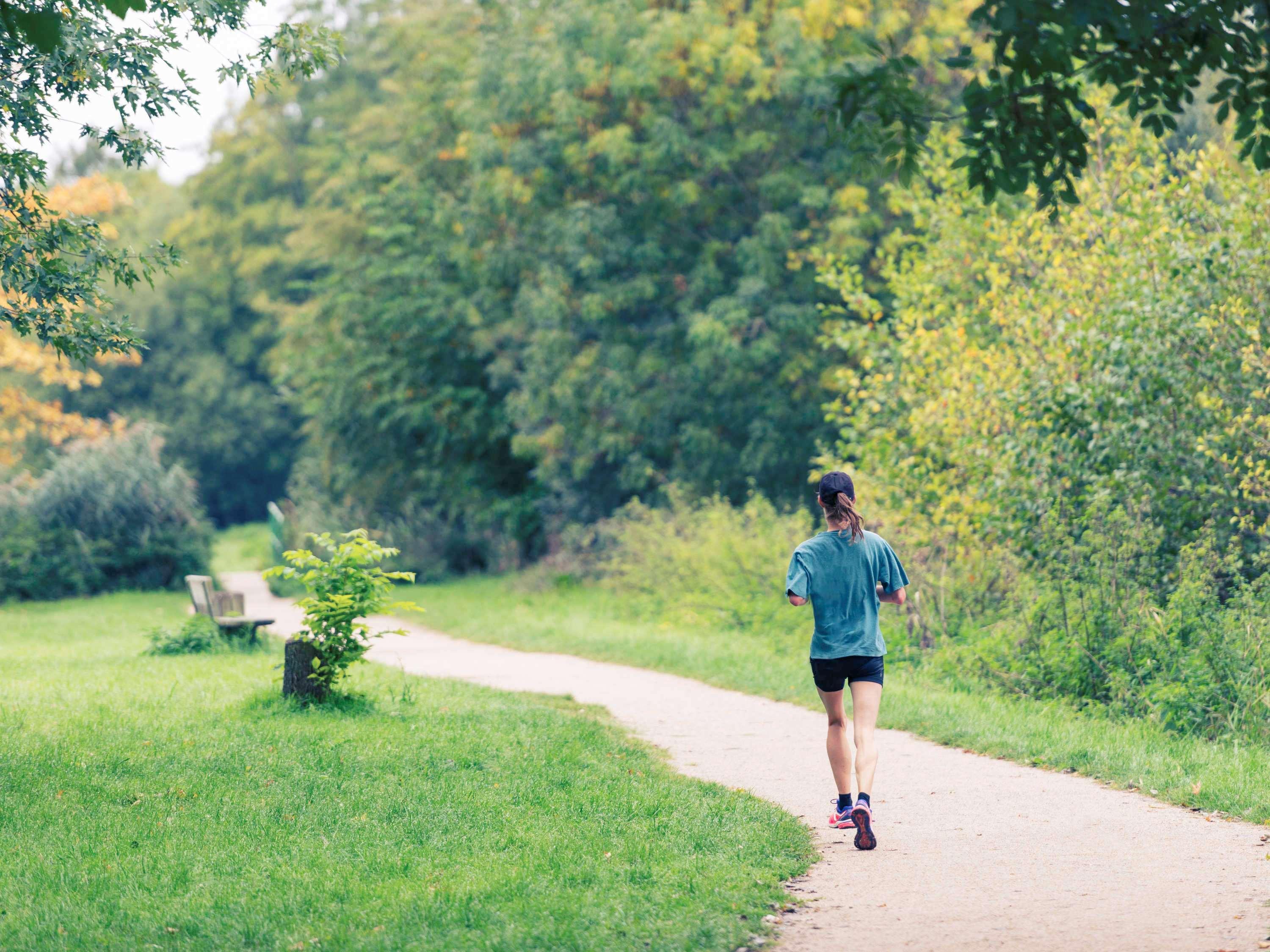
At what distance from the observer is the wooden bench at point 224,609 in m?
15.8

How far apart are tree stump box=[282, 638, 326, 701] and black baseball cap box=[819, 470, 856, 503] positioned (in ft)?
17.6

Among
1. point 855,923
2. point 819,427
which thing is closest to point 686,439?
point 819,427

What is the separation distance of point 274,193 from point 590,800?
47950 millimetres

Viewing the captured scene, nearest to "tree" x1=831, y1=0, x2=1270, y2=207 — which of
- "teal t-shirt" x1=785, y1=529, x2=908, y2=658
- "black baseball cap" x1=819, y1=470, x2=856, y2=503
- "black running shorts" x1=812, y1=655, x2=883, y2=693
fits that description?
"black baseball cap" x1=819, y1=470, x2=856, y2=503

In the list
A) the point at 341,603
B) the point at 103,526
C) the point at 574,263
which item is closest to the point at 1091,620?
the point at 341,603

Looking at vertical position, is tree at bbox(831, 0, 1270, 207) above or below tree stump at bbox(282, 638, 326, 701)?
above

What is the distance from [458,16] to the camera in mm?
30562

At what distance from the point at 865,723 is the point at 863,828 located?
551 millimetres

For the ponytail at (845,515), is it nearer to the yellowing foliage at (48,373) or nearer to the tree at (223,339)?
the yellowing foliage at (48,373)

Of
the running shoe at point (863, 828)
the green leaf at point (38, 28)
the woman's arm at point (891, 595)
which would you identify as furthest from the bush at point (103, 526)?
the green leaf at point (38, 28)

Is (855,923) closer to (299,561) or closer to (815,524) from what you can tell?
(299,561)

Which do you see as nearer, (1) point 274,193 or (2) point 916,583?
(2) point 916,583

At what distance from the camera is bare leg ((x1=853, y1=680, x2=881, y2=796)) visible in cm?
688

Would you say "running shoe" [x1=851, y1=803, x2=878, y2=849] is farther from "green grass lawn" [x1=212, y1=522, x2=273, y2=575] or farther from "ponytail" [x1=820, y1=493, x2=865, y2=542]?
"green grass lawn" [x1=212, y1=522, x2=273, y2=575]
